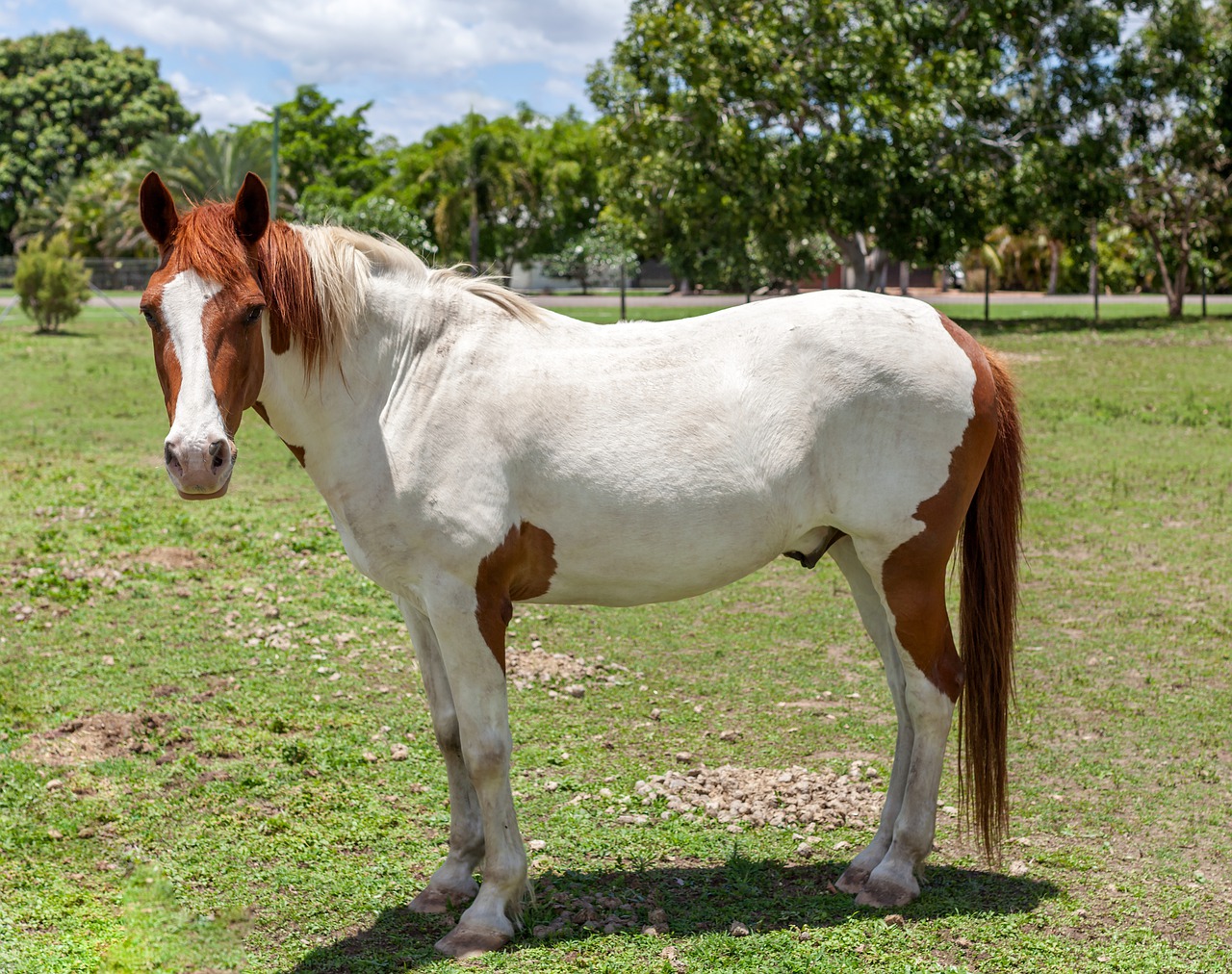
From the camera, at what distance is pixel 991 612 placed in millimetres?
3875

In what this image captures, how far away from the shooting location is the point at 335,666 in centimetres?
605

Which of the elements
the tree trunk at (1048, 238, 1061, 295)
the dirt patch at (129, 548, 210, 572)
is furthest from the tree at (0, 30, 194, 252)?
the dirt patch at (129, 548, 210, 572)

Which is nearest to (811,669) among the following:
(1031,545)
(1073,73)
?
(1031,545)

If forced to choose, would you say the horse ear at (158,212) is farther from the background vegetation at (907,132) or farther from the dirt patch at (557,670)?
the background vegetation at (907,132)

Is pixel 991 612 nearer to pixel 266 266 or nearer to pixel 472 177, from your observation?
pixel 266 266

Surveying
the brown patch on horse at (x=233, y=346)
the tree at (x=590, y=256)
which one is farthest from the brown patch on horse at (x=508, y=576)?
the tree at (x=590, y=256)

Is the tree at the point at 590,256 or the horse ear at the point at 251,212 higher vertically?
the tree at the point at 590,256

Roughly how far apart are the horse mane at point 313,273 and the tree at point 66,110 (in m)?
61.2

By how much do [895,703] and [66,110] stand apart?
2589 inches

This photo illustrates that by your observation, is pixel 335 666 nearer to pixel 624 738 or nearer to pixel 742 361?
pixel 624 738

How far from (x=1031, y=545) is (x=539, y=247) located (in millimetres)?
42619

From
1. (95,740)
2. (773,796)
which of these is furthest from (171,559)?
(773,796)

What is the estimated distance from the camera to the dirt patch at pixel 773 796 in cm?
434

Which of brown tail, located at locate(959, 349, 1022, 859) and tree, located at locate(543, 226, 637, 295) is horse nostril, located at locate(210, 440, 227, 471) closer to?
brown tail, located at locate(959, 349, 1022, 859)
